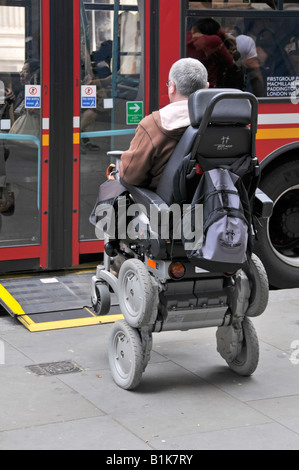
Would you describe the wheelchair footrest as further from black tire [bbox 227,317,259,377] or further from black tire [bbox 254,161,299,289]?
black tire [bbox 254,161,299,289]

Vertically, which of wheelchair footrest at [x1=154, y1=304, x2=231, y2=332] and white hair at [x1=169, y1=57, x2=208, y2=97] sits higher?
white hair at [x1=169, y1=57, x2=208, y2=97]

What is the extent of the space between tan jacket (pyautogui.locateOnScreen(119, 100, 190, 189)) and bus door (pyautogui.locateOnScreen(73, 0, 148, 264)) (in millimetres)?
2275

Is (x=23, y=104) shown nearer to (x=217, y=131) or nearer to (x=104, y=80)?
(x=104, y=80)

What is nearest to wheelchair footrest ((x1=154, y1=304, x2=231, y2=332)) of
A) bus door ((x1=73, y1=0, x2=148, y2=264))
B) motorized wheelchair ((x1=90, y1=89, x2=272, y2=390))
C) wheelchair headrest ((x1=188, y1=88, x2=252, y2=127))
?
motorized wheelchair ((x1=90, y1=89, x2=272, y2=390))

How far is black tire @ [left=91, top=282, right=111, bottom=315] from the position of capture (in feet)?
18.7

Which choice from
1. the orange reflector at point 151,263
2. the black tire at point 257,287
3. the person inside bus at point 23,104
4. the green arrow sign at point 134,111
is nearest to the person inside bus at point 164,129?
the orange reflector at point 151,263

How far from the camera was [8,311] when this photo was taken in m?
6.75

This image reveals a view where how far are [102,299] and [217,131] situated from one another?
4.64ft

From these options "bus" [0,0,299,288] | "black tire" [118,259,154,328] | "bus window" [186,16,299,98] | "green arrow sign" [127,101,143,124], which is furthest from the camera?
"green arrow sign" [127,101,143,124]

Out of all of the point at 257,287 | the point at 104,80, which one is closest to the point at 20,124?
the point at 104,80

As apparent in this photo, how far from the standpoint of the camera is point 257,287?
5391 mm

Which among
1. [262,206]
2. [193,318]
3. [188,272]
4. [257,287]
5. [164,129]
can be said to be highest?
[164,129]

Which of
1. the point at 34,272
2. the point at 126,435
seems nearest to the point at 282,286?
the point at 34,272

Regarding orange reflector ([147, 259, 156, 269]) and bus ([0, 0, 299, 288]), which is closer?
orange reflector ([147, 259, 156, 269])
